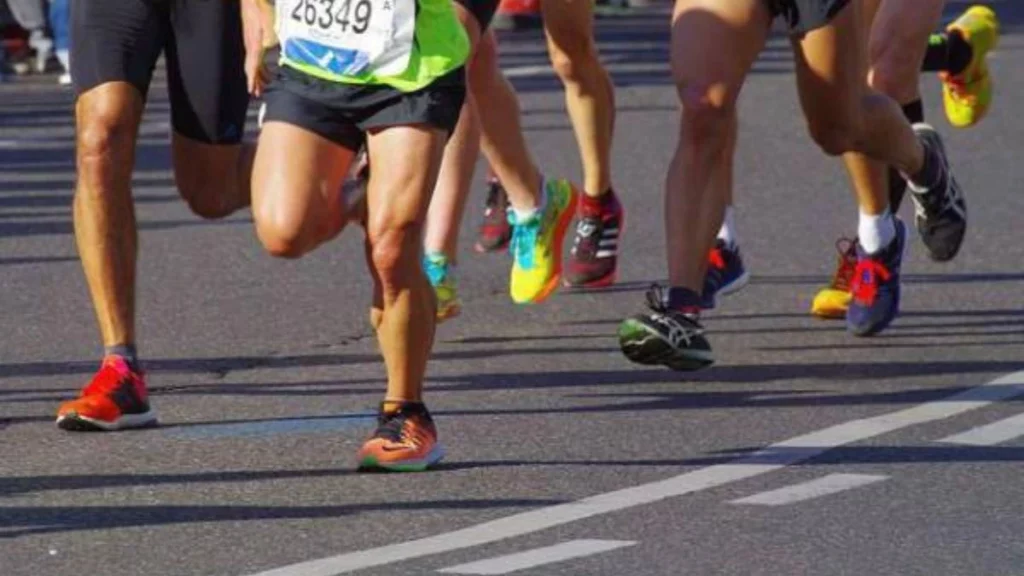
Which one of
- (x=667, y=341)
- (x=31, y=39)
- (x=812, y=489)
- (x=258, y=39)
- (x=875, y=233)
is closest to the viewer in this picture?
(x=812, y=489)

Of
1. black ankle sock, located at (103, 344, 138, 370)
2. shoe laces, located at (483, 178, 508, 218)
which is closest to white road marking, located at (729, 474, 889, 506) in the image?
black ankle sock, located at (103, 344, 138, 370)

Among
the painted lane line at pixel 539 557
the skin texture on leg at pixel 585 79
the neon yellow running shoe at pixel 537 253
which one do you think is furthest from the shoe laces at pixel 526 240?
the painted lane line at pixel 539 557

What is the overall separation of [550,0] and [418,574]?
14.2 feet

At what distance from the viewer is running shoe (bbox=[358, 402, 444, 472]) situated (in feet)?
25.5

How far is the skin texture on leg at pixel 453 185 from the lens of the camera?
10.1 metres

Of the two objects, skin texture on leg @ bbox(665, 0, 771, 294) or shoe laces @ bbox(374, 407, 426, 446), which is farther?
skin texture on leg @ bbox(665, 0, 771, 294)

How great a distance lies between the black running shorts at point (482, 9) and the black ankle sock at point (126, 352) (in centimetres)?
138

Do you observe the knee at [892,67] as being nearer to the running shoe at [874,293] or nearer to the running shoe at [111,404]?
the running shoe at [874,293]

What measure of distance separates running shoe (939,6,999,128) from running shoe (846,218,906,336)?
2022 mm

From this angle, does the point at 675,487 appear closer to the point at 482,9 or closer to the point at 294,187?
the point at 294,187

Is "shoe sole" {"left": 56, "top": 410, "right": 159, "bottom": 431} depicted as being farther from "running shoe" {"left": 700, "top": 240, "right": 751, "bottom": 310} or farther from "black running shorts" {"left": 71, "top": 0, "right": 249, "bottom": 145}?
"running shoe" {"left": 700, "top": 240, "right": 751, "bottom": 310}

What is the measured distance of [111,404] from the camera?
844 centimetres

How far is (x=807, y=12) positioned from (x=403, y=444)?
2026 mm

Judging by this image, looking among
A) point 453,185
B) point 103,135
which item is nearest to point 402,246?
point 103,135
